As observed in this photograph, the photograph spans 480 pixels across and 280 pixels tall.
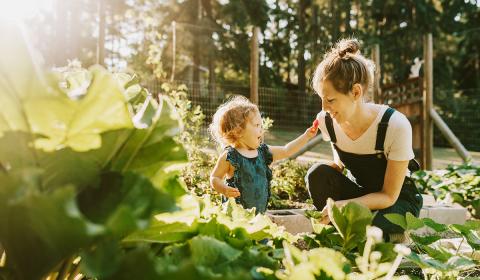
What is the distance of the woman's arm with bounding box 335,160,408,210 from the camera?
7.03ft

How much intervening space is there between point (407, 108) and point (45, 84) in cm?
809

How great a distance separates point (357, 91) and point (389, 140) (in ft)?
0.92

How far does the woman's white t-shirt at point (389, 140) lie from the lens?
2338 millimetres

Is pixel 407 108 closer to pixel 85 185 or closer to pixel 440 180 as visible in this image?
pixel 440 180

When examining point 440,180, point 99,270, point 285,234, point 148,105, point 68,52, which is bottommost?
point 440,180

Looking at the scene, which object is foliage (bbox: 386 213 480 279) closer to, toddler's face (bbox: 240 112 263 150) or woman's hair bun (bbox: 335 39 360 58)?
woman's hair bun (bbox: 335 39 360 58)

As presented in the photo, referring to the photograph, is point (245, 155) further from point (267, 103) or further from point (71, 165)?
point (267, 103)

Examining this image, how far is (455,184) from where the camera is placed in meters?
5.48

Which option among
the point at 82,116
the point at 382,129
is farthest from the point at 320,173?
the point at 82,116

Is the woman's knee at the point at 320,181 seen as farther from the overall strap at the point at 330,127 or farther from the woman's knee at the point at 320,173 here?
the overall strap at the point at 330,127

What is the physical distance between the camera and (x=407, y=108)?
26.4 ft

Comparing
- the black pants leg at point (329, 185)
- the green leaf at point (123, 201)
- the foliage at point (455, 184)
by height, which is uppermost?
the green leaf at point (123, 201)

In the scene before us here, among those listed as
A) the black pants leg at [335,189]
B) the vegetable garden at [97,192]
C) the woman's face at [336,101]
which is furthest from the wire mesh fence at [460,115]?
the vegetable garden at [97,192]

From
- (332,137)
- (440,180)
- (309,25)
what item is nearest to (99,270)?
(332,137)
